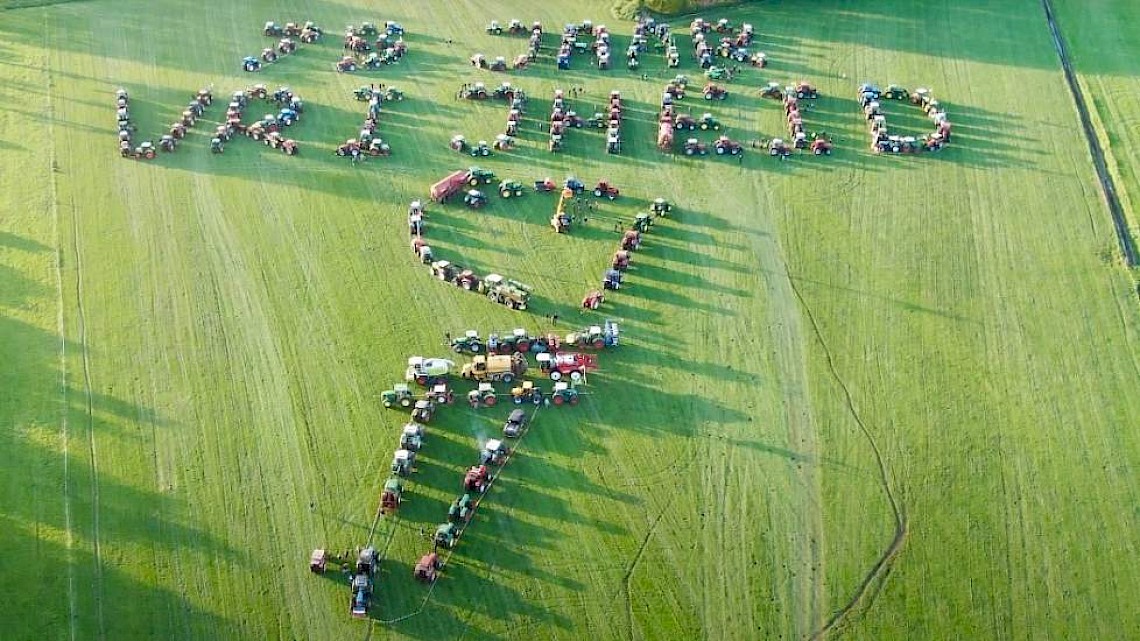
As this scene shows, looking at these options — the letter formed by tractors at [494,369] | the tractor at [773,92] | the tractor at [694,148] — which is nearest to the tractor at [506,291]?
the letter formed by tractors at [494,369]

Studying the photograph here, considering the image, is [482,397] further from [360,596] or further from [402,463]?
[360,596]

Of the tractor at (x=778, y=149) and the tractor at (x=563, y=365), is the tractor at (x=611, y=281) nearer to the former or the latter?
the tractor at (x=563, y=365)

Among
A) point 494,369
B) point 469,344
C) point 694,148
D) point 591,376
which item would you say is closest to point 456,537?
point 494,369

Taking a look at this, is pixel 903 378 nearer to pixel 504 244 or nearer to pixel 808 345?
pixel 808 345

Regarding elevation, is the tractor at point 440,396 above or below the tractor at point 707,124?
below

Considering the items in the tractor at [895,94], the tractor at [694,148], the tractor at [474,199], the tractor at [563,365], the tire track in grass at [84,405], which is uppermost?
the tractor at [895,94]

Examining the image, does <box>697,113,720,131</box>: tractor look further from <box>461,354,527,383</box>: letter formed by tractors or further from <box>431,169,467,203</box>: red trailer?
<box>461,354,527,383</box>: letter formed by tractors

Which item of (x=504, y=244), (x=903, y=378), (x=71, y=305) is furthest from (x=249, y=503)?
(x=903, y=378)
